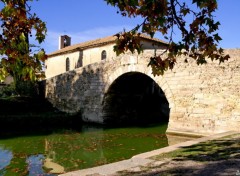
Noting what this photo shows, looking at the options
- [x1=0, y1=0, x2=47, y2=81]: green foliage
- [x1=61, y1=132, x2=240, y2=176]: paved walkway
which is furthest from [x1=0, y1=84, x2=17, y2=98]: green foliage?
[x1=0, y1=0, x2=47, y2=81]: green foliage

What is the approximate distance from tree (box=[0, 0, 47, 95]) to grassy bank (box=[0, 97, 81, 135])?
12172mm

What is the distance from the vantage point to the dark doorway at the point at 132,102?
17.8m

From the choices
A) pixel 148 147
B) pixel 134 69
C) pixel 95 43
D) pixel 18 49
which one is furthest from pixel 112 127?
pixel 18 49

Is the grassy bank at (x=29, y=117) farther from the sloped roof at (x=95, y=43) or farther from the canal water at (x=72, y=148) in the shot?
the sloped roof at (x=95, y=43)

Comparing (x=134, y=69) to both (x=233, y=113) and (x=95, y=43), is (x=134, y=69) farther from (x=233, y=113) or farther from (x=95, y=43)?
(x=95, y=43)

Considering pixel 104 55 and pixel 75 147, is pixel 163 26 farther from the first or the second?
pixel 104 55

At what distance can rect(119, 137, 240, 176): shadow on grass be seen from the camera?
5172 mm

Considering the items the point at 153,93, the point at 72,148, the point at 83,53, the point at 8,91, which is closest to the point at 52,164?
the point at 72,148

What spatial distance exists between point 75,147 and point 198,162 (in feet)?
20.6

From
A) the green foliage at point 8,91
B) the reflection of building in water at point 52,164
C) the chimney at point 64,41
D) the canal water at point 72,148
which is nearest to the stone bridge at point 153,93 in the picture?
the canal water at point 72,148

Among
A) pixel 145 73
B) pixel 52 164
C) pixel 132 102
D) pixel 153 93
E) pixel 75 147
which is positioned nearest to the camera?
pixel 52 164

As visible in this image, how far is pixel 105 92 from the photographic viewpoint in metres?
17.8

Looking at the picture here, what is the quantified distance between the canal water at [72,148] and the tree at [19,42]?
14.9 feet

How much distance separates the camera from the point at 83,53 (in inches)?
1149
